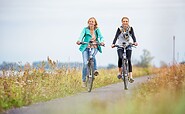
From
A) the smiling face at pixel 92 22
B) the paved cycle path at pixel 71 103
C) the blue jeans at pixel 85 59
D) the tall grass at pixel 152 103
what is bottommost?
the paved cycle path at pixel 71 103

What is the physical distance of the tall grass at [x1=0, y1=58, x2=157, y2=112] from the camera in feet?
20.4

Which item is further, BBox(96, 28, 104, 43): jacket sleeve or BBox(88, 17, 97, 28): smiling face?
BBox(96, 28, 104, 43): jacket sleeve

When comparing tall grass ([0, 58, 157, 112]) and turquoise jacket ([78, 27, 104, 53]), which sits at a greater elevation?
turquoise jacket ([78, 27, 104, 53])

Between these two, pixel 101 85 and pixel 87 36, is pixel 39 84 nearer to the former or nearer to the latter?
pixel 87 36

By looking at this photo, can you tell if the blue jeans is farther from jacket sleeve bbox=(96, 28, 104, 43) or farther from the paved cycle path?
jacket sleeve bbox=(96, 28, 104, 43)

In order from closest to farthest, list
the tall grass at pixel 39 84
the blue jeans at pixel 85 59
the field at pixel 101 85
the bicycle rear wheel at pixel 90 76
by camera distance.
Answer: the field at pixel 101 85 → the tall grass at pixel 39 84 → the blue jeans at pixel 85 59 → the bicycle rear wheel at pixel 90 76

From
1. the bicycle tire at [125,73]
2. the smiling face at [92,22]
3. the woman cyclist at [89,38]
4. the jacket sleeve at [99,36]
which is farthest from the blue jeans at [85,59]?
the smiling face at [92,22]

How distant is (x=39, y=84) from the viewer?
6906mm

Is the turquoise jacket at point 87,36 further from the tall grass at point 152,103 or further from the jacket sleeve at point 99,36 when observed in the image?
the tall grass at point 152,103

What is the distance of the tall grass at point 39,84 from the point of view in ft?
20.4

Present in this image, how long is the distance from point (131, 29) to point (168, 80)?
582 mm

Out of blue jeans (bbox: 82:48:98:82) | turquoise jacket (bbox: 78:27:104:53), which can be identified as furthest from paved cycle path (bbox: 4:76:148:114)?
turquoise jacket (bbox: 78:27:104:53)

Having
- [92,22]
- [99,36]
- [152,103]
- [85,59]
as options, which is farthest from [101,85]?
[152,103]

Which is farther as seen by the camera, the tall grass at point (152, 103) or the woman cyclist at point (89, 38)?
the woman cyclist at point (89, 38)
